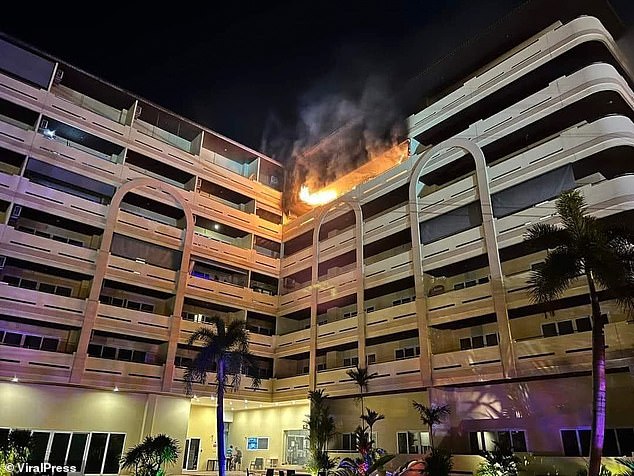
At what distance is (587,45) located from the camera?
23734mm

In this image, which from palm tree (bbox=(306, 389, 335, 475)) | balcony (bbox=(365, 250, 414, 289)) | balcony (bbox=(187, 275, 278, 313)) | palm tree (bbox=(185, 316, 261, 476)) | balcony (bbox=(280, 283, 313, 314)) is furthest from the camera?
balcony (bbox=(280, 283, 313, 314))

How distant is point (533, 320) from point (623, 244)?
926 centimetres

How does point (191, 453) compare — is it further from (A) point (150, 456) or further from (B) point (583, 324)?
(B) point (583, 324)

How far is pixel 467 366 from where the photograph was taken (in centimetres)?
2277

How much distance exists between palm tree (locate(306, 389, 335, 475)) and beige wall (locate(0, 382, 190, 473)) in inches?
319

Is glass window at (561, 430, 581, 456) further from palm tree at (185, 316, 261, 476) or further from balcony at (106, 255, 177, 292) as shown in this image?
balcony at (106, 255, 177, 292)

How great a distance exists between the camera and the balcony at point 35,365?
23641 millimetres

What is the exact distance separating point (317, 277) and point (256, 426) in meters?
13.1

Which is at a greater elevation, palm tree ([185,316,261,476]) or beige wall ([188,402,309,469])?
palm tree ([185,316,261,476])

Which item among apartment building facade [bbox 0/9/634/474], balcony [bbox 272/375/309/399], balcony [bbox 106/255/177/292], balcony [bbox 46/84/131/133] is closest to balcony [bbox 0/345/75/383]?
apartment building facade [bbox 0/9/634/474]

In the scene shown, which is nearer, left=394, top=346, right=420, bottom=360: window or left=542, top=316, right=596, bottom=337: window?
left=542, top=316, right=596, bottom=337: window

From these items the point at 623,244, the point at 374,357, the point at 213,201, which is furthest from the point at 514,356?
the point at 213,201

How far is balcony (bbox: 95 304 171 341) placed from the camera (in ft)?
89.9

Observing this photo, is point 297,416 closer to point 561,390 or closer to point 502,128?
point 561,390
